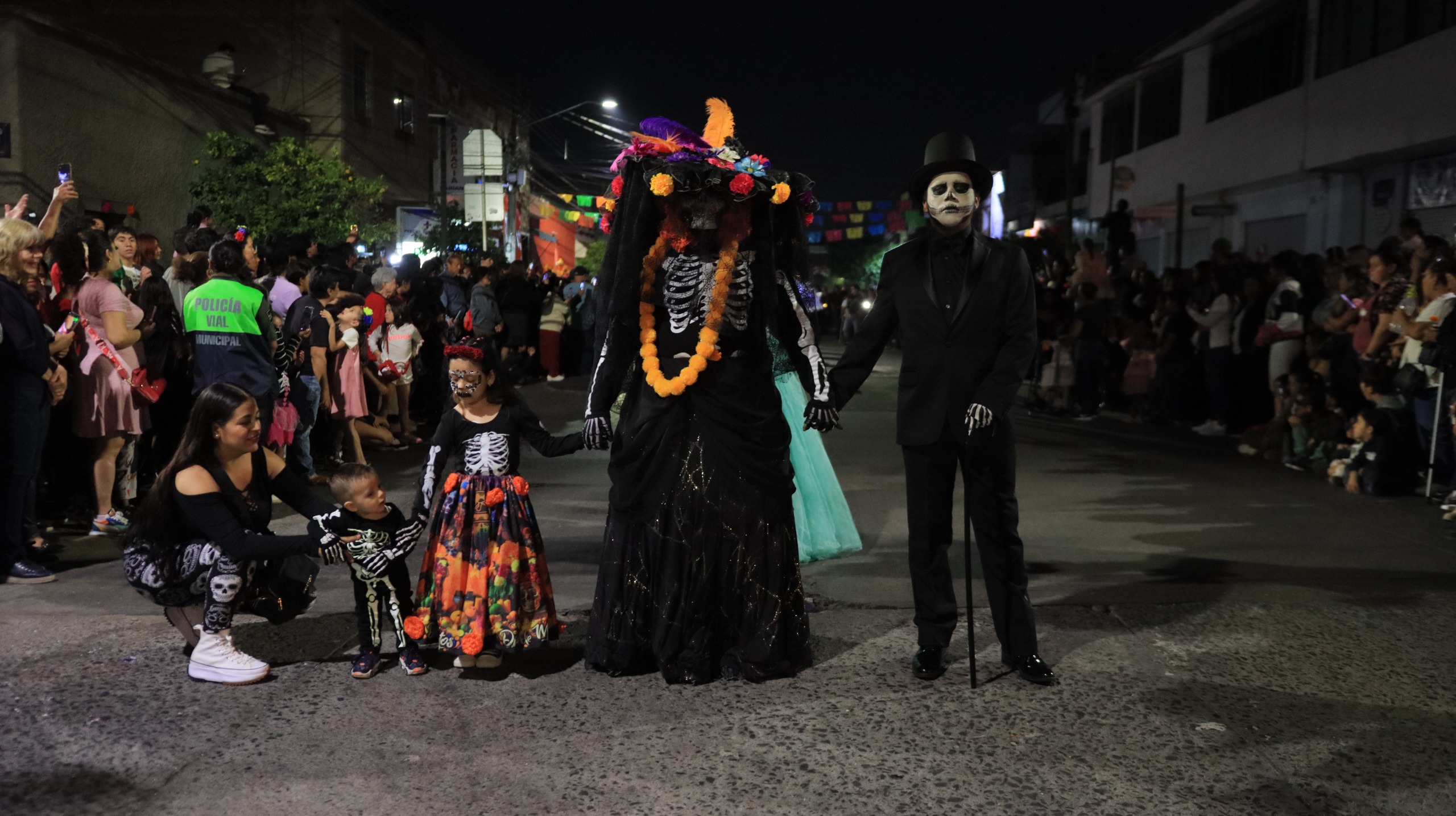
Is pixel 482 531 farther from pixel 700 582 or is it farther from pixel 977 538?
pixel 977 538

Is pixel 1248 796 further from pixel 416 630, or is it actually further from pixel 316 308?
pixel 316 308

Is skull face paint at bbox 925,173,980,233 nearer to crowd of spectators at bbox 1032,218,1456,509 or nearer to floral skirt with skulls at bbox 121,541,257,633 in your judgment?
floral skirt with skulls at bbox 121,541,257,633

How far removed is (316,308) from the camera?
9500 mm

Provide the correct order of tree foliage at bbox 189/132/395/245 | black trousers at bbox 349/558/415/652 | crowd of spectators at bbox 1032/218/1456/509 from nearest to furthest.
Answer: black trousers at bbox 349/558/415/652 → crowd of spectators at bbox 1032/218/1456/509 → tree foliage at bbox 189/132/395/245

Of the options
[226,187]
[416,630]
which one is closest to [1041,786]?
[416,630]

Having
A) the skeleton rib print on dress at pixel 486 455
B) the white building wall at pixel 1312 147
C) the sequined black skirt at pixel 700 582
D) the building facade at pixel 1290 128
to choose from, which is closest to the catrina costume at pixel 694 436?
the sequined black skirt at pixel 700 582

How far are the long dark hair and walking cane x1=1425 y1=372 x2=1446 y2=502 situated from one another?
788 cm

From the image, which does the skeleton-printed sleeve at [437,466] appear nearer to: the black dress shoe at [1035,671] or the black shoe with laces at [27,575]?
the black dress shoe at [1035,671]

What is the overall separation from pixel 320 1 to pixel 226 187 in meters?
10.0

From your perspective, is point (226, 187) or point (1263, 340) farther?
point (226, 187)

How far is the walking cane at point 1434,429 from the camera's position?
8.44m

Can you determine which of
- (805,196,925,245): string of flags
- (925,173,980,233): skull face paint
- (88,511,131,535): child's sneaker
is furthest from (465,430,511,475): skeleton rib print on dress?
(805,196,925,245): string of flags

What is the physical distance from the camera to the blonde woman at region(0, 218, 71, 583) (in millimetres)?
6180

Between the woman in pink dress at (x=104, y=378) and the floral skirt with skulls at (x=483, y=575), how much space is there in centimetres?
359
